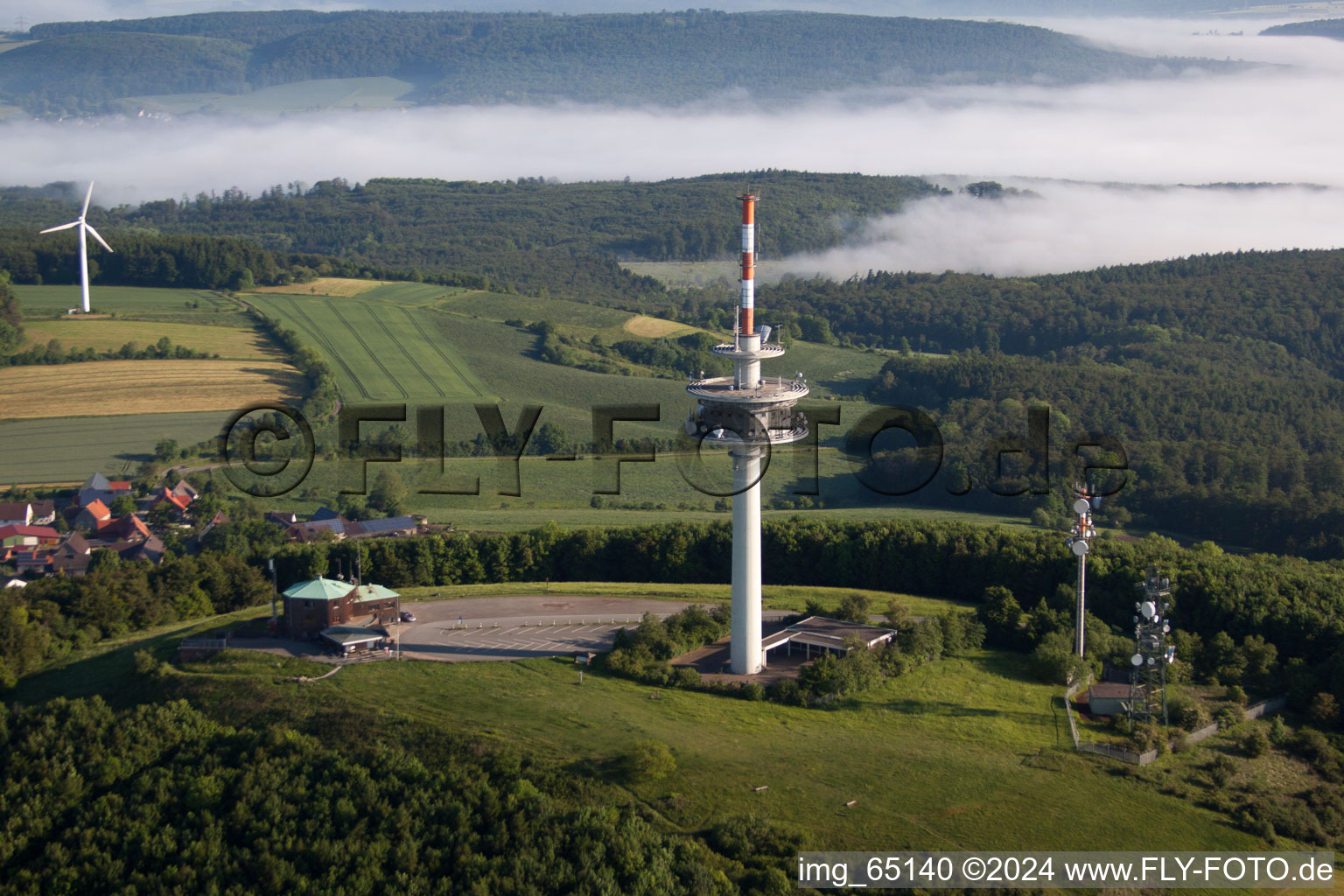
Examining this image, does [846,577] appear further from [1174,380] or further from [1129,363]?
[1129,363]

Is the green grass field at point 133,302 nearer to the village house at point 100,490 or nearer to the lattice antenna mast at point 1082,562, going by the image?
the village house at point 100,490

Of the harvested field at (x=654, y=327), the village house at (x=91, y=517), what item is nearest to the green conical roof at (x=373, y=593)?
the village house at (x=91, y=517)

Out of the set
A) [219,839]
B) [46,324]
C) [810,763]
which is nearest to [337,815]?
[219,839]

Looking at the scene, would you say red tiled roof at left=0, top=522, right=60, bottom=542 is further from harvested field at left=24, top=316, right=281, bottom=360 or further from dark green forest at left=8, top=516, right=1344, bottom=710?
harvested field at left=24, top=316, right=281, bottom=360

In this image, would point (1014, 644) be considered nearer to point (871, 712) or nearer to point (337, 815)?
point (871, 712)

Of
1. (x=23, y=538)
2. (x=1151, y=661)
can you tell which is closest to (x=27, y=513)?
(x=23, y=538)
